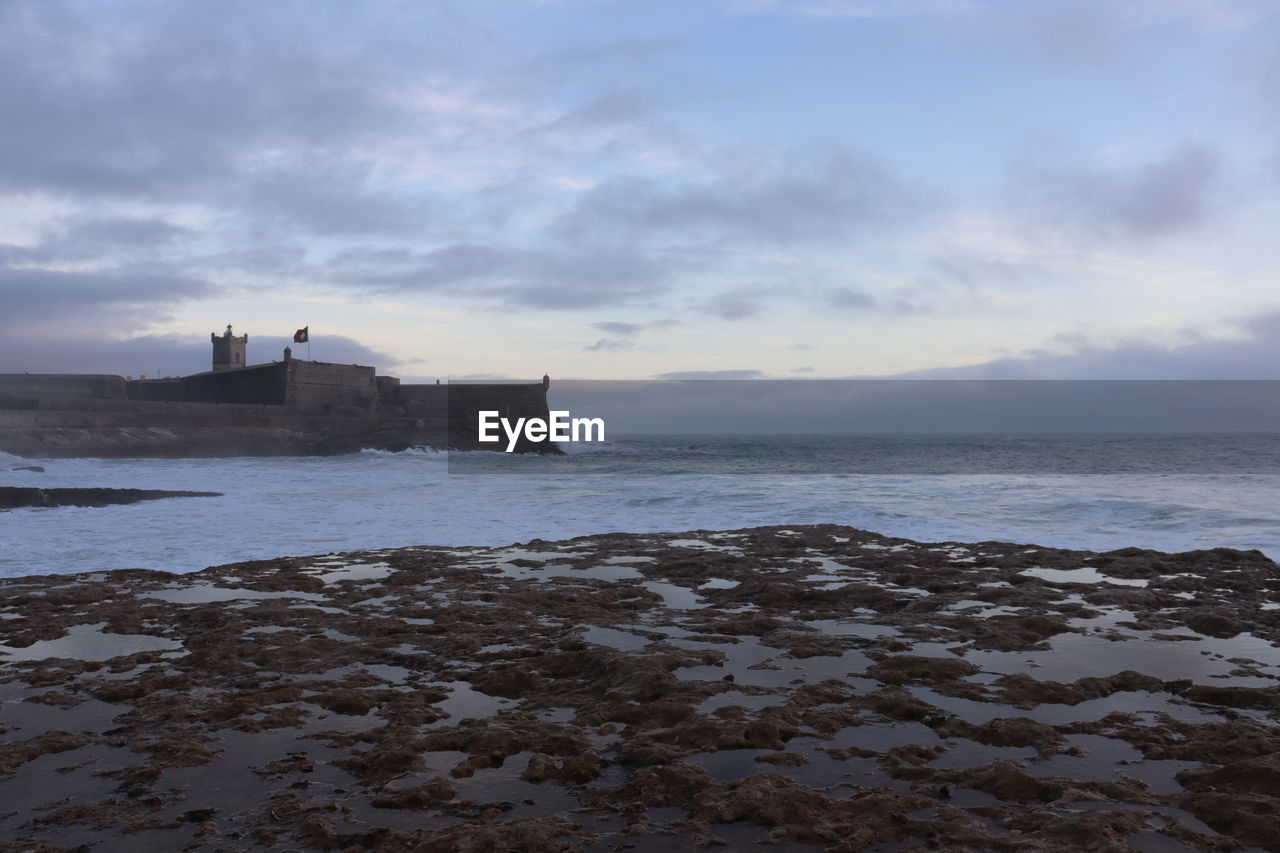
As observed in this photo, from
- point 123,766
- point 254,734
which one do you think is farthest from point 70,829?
point 254,734

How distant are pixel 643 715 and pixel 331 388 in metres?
48.9

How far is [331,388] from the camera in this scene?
163 ft

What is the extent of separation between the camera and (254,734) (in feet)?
14.3

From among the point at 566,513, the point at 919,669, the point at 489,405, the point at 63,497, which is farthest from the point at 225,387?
the point at 919,669

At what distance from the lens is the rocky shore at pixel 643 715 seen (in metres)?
3.34

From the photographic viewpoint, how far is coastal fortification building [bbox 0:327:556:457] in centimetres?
3600

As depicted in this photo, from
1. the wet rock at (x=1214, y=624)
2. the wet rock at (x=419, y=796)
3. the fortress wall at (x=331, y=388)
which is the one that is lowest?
the wet rock at (x=1214, y=624)

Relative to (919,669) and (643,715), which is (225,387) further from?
(919,669)

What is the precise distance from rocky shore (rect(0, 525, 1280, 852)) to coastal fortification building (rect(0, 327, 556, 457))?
32.9 m

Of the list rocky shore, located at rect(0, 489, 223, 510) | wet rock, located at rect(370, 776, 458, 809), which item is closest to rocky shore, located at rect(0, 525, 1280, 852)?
wet rock, located at rect(370, 776, 458, 809)

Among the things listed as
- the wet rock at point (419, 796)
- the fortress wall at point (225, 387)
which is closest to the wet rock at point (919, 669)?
the wet rock at point (419, 796)

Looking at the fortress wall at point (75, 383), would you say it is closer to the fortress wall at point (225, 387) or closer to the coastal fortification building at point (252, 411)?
the coastal fortification building at point (252, 411)

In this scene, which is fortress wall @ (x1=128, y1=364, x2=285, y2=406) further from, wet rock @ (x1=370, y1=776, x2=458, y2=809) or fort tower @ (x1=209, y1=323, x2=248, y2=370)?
wet rock @ (x1=370, y1=776, x2=458, y2=809)

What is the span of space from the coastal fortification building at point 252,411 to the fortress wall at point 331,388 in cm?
6
